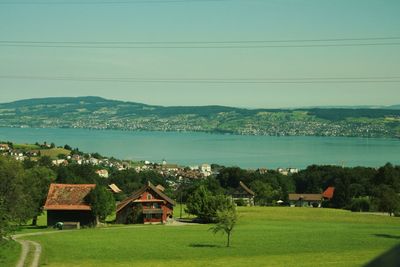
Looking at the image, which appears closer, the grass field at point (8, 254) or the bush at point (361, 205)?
the grass field at point (8, 254)

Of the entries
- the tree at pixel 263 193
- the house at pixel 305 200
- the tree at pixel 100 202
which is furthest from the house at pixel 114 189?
the tree at pixel 100 202

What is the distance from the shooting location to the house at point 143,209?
2221 inches

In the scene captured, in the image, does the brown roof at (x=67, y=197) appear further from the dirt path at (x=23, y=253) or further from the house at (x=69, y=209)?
the dirt path at (x=23, y=253)

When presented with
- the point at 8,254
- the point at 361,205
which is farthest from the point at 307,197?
the point at 8,254

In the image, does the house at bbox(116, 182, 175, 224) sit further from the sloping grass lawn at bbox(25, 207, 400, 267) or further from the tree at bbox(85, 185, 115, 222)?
the sloping grass lawn at bbox(25, 207, 400, 267)

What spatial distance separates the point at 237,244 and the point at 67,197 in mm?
22215

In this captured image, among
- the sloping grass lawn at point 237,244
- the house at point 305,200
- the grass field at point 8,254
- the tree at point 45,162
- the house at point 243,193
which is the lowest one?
the house at point 305,200

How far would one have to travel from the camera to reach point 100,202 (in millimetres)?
52031

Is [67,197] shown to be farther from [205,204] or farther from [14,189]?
[205,204]

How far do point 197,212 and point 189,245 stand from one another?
20955 mm

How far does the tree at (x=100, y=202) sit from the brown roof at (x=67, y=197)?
72cm

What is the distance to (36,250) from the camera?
32469 millimetres

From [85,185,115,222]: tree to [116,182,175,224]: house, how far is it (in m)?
3.20

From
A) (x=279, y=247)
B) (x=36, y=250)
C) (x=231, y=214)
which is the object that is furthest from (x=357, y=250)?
(x=36, y=250)
